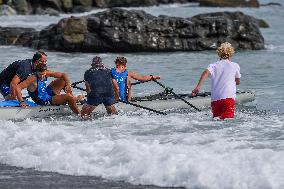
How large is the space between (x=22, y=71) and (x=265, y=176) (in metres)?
7.03

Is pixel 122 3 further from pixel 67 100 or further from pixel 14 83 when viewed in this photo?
pixel 14 83

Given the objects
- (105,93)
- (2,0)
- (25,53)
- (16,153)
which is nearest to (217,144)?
(16,153)

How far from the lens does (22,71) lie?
45.8 feet

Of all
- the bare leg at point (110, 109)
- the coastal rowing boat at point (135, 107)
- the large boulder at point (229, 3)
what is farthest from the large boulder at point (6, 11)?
the bare leg at point (110, 109)

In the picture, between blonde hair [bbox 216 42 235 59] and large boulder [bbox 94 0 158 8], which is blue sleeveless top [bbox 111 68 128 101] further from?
large boulder [bbox 94 0 158 8]

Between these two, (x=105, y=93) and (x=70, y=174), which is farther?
(x=105, y=93)

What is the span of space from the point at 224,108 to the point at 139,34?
20.9m

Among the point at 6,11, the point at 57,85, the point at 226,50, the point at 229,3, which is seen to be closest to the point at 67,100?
the point at 57,85

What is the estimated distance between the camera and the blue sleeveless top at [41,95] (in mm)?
13773

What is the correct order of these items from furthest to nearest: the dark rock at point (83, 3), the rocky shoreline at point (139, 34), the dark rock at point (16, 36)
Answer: the dark rock at point (83, 3), the dark rock at point (16, 36), the rocky shoreline at point (139, 34)

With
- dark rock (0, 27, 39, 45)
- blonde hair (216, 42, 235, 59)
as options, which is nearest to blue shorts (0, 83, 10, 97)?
blonde hair (216, 42, 235, 59)

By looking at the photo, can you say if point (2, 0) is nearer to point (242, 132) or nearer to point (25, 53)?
point (25, 53)

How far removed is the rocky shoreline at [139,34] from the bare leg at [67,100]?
18715mm

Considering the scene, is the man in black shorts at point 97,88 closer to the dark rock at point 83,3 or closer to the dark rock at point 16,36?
the dark rock at point 16,36
